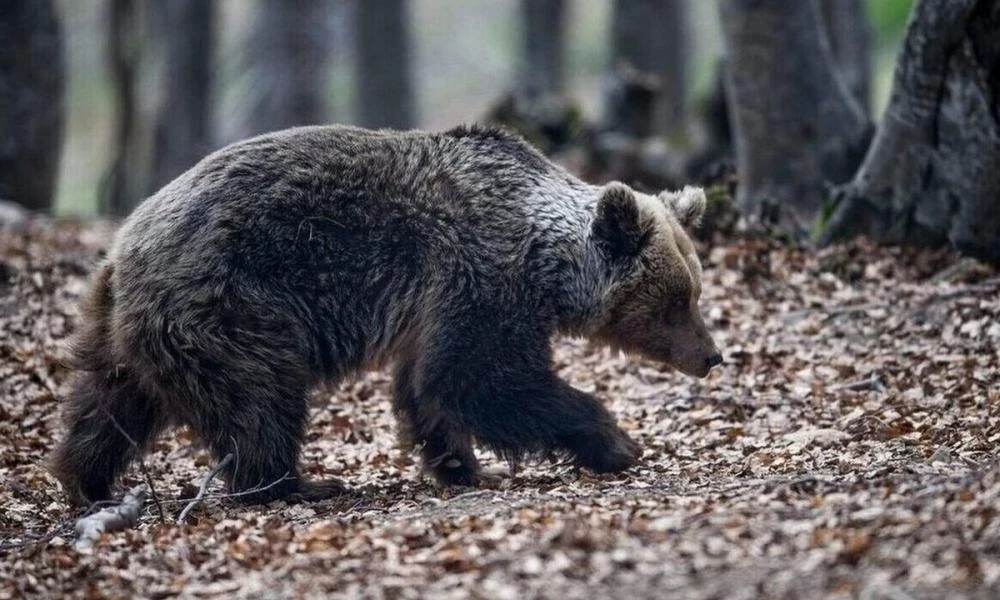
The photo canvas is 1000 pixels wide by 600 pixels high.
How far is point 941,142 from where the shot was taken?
36.9 feet

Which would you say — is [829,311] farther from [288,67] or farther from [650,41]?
[650,41]

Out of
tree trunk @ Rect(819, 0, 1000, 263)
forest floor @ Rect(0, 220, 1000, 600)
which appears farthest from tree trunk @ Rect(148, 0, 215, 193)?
tree trunk @ Rect(819, 0, 1000, 263)

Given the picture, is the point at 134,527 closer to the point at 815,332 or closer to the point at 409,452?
the point at 409,452

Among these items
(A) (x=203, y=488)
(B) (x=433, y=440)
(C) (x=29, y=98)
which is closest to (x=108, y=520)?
(A) (x=203, y=488)

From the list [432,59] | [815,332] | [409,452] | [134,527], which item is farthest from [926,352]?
[432,59]

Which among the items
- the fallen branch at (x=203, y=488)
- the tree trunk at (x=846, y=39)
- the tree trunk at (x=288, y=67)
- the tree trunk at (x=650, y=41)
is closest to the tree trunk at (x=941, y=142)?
the tree trunk at (x=846, y=39)

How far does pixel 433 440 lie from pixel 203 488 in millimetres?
1655

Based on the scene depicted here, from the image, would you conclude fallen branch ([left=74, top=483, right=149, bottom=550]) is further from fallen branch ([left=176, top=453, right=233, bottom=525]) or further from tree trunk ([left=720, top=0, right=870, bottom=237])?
tree trunk ([left=720, top=0, right=870, bottom=237])

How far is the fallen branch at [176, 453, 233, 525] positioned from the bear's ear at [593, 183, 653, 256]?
2632 mm

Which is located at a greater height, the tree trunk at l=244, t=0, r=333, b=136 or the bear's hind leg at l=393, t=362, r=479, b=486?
the tree trunk at l=244, t=0, r=333, b=136

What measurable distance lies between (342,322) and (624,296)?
1779mm

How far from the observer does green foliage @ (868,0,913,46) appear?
37.4 metres

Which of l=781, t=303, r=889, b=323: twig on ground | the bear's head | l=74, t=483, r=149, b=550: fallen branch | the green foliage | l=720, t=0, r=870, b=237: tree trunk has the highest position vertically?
the green foliage

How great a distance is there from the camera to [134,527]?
24.2ft
